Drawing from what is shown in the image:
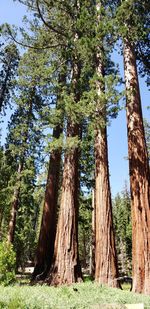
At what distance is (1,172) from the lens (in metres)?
15.1

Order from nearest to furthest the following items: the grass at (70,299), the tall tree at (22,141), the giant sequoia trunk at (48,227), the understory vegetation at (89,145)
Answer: the grass at (70,299), the understory vegetation at (89,145), the giant sequoia trunk at (48,227), the tall tree at (22,141)

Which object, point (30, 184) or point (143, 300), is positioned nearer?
point (143, 300)

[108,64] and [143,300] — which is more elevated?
[108,64]

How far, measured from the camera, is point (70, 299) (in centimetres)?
480

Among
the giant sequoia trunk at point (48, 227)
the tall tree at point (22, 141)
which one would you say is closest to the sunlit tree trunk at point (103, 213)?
the giant sequoia trunk at point (48, 227)

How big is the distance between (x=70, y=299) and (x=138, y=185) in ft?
10.6

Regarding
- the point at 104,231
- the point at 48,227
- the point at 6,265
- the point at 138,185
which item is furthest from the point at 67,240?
the point at 48,227

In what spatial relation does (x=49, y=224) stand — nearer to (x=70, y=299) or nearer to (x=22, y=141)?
(x=70, y=299)

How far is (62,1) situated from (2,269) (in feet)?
29.0

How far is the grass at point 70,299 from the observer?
3953 mm

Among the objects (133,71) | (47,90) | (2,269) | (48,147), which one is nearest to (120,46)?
(133,71)

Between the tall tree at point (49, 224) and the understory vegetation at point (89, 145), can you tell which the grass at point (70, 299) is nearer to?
the understory vegetation at point (89, 145)

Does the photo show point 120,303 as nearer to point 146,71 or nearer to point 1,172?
point 146,71

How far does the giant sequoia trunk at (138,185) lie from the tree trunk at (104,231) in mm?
532
